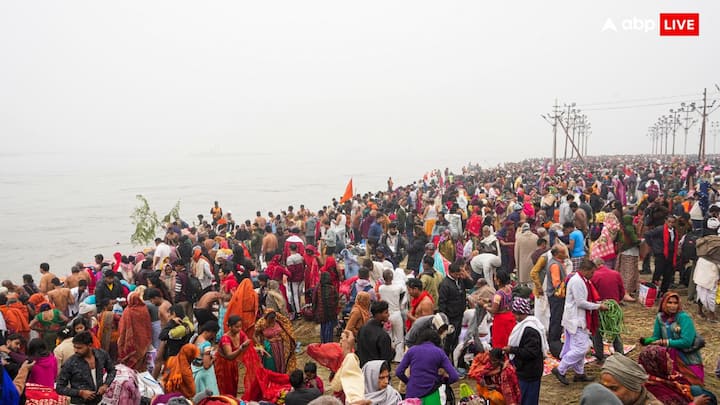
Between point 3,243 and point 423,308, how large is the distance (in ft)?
126

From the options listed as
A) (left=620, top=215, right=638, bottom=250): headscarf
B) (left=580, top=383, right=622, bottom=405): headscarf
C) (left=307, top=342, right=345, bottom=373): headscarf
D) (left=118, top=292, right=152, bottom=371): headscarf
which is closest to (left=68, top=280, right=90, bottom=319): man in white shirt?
(left=118, top=292, right=152, bottom=371): headscarf

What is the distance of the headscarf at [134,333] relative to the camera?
638 centimetres

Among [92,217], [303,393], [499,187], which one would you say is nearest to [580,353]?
→ [303,393]

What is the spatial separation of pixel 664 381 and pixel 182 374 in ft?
14.1

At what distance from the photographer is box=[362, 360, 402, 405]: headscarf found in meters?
4.67

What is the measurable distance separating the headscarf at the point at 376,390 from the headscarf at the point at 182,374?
182 cm

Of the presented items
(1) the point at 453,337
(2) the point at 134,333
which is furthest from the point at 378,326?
(2) the point at 134,333

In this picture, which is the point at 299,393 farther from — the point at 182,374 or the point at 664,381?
the point at 664,381

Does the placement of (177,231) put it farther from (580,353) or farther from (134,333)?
(580,353)

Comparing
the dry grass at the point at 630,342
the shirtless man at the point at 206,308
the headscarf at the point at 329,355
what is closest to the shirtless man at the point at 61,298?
the shirtless man at the point at 206,308

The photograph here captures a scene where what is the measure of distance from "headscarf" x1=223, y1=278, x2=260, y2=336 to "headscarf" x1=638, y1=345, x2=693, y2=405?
15.2 ft

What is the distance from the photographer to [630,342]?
7637 mm

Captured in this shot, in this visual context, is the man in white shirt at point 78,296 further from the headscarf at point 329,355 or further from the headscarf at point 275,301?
the headscarf at point 329,355

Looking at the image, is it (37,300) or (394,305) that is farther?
(37,300)
